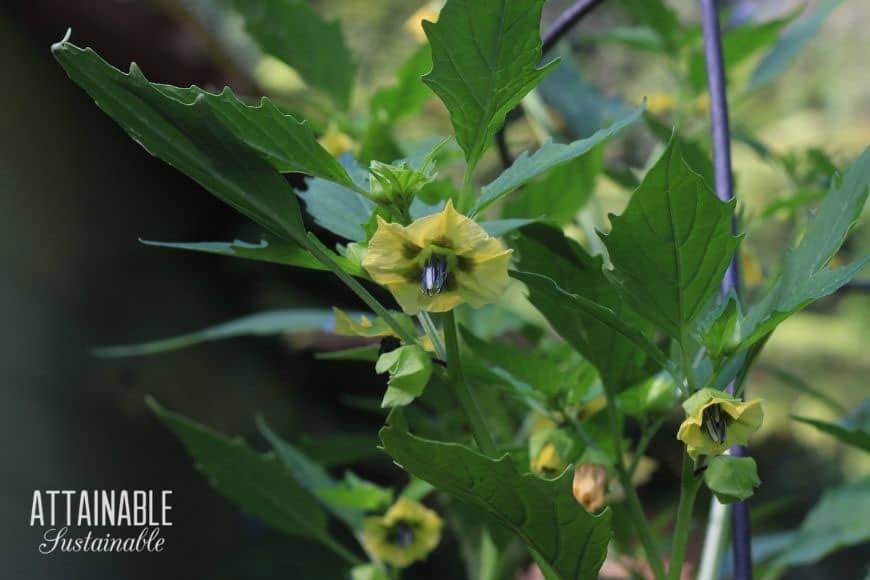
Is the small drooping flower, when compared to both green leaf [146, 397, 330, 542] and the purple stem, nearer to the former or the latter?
the purple stem

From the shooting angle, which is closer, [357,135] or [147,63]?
[357,135]

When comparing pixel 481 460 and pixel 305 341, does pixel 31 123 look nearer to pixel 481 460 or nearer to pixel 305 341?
pixel 305 341

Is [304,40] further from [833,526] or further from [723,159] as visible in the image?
[833,526]

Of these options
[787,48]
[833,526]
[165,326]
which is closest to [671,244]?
[833,526]

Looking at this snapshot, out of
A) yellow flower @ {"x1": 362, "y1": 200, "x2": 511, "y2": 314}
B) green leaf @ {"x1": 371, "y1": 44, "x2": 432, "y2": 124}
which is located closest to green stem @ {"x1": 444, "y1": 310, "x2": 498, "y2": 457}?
yellow flower @ {"x1": 362, "y1": 200, "x2": 511, "y2": 314}

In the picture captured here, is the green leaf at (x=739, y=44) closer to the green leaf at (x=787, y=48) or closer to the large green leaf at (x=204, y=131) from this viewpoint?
the green leaf at (x=787, y=48)

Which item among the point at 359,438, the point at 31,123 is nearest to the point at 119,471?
the point at 31,123

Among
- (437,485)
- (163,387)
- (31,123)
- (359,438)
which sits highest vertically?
(31,123)
